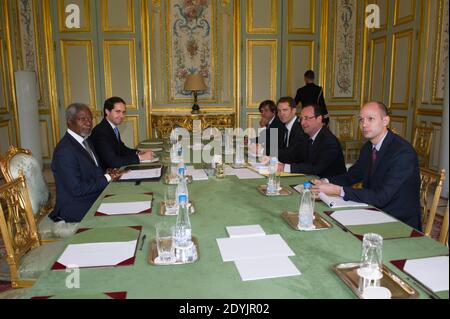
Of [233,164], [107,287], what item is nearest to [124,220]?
[107,287]

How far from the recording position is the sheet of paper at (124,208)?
184cm

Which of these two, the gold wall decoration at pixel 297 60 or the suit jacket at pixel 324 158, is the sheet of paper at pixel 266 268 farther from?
the gold wall decoration at pixel 297 60

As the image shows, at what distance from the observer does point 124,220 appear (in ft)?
5.66

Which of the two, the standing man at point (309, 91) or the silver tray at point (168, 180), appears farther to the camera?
the standing man at point (309, 91)

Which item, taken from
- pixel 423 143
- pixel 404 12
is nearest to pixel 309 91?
pixel 404 12

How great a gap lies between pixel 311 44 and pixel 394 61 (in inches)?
53.2

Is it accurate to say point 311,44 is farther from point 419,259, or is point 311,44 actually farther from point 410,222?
point 419,259

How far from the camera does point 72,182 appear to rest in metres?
2.31

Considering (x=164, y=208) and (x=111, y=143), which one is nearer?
(x=164, y=208)

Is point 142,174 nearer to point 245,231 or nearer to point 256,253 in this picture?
point 245,231

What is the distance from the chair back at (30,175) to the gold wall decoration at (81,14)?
4.25 m

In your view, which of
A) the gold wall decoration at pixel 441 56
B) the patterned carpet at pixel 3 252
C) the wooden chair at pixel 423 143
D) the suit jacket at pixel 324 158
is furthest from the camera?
the gold wall decoration at pixel 441 56

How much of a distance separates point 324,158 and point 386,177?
0.74m

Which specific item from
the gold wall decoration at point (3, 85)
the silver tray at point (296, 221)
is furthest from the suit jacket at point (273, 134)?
the gold wall decoration at point (3, 85)
